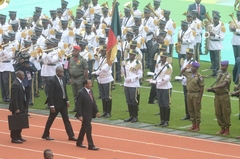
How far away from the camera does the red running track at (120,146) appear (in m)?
20.9

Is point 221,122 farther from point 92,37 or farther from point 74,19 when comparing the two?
point 74,19

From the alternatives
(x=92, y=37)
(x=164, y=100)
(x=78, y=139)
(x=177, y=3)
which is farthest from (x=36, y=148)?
(x=177, y=3)

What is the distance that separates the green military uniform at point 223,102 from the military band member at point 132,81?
2.61 meters

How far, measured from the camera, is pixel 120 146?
2189 cm

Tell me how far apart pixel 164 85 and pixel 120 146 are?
2.62 m

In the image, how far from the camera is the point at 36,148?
21.6 m

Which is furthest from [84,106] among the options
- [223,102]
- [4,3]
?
[223,102]

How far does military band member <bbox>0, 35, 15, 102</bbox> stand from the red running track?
3.42 m

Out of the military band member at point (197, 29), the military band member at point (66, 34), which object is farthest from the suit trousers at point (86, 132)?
the military band member at point (197, 29)

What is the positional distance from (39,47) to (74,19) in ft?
16.4

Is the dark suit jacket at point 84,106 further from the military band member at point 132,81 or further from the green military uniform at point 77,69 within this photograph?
the green military uniform at point 77,69

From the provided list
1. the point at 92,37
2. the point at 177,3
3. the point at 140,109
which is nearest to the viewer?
the point at 140,109

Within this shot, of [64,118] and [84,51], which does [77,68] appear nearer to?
[84,51]

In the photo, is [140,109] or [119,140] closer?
[119,140]
